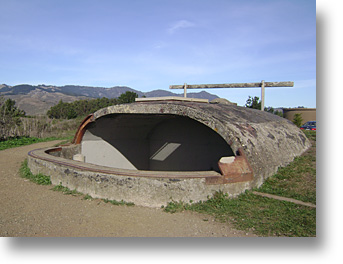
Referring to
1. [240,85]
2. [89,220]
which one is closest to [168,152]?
[240,85]

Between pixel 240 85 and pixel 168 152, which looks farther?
pixel 240 85

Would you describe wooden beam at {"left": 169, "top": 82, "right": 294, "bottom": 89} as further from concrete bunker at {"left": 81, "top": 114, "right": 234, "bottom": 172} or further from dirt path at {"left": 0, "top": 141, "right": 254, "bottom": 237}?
dirt path at {"left": 0, "top": 141, "right": 254, "bottom": 237}

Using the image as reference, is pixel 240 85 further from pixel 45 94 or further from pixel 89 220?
pixel 45 94

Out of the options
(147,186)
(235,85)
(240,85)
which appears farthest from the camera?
(235,85)

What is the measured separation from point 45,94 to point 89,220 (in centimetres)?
10952

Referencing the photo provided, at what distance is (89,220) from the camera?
4539 mm

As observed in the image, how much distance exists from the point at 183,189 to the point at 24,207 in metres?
2.78

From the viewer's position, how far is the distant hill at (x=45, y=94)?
6738cm

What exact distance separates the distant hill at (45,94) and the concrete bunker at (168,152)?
12.7 feet

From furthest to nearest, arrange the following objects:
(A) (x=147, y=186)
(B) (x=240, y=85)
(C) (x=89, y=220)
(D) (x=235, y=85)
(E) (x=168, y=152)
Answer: (D) (x=235, y=85) → (B) (x=240, y=85) → (E) (x=168, y=152) → (A) (x=147, y=186) → (C) (x=89, y=220)

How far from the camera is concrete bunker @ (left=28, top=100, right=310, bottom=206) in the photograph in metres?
5.07

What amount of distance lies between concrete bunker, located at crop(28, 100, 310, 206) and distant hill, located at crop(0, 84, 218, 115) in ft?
12.7

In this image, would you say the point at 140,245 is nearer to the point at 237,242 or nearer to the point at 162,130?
the point at 237,242

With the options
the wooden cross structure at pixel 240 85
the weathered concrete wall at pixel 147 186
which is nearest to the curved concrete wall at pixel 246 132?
→ the weathered concrete wall at pixel 147 186
